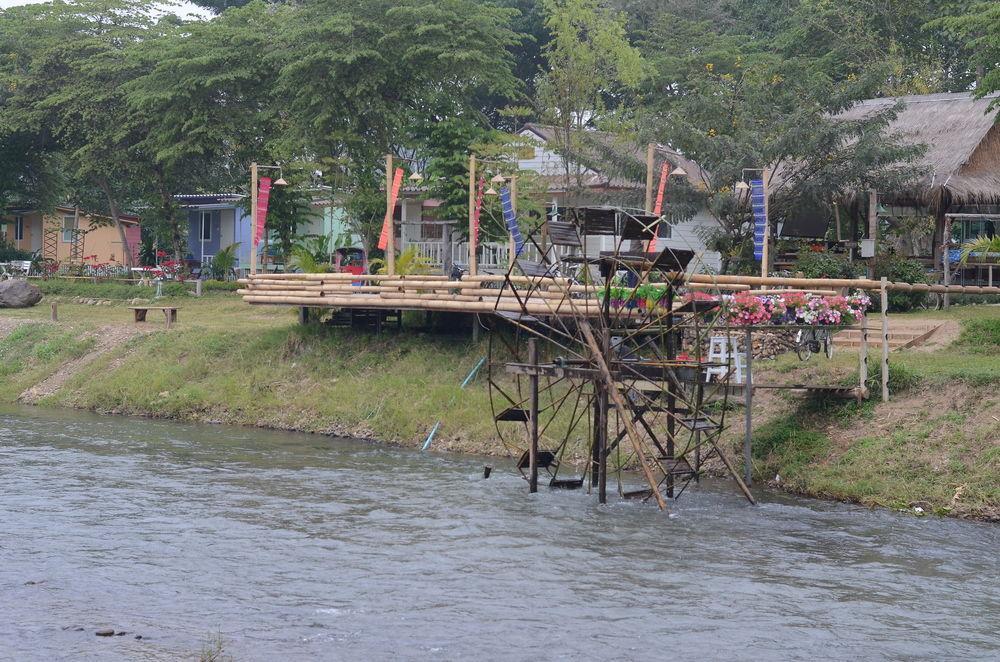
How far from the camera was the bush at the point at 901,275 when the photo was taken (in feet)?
98.0

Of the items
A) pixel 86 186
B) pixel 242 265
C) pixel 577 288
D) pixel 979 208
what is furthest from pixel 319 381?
pixel 86 186

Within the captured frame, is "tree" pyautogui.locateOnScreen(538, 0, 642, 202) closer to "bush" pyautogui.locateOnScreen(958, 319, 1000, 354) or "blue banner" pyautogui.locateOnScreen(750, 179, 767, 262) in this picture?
"blue banner" pyautogui.locateOnScreen(750, 179, 767, 262)

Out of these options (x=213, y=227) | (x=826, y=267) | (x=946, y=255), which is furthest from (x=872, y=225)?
(x=213, y=227)

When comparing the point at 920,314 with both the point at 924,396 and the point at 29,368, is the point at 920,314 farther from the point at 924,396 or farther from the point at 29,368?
the point at 29,368

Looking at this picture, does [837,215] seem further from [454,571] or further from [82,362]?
[454,571]

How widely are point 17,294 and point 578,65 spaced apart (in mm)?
19244

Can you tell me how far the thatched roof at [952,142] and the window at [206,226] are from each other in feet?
98.4

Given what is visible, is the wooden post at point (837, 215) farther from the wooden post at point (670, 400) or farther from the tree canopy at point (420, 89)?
the wooden post at point (670, 400)

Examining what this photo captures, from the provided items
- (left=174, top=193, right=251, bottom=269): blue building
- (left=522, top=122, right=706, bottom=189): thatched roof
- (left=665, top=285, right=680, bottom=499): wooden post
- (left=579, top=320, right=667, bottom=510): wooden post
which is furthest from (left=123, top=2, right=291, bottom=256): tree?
(left=579, top=320, right=667, bottom=510): wooden post

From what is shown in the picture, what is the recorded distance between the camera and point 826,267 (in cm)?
3084

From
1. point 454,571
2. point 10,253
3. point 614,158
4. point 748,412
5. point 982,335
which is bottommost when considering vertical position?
point 454,571

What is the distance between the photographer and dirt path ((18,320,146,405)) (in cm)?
3127

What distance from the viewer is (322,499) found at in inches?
767

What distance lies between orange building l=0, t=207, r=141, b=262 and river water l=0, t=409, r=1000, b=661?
38864 millimetres
